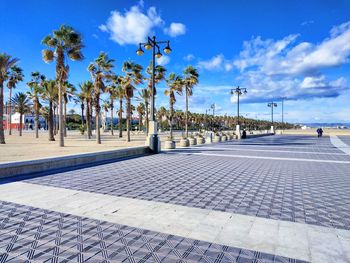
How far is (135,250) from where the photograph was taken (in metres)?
3.79

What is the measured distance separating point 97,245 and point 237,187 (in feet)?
15.4

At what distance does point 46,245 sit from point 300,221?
4355 millimetres

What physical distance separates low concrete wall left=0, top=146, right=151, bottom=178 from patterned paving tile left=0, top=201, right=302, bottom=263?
453 cm

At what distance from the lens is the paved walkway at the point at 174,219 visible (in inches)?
147

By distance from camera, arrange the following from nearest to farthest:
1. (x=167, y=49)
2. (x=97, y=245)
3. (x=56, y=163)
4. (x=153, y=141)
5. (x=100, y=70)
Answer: (x=97, y=245)
(x=56, y=163)
(x=167, y=49)
(x=153, y=141)
(x=100, y=70)

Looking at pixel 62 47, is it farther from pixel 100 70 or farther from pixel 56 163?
pixel 56 163

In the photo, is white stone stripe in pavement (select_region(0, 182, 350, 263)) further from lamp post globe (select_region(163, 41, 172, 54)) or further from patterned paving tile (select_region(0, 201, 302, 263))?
lamp post globe (select_region(163, 41, 172, 54))

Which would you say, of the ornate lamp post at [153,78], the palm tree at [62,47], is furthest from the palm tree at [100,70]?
the ornate lamp post at [153,78]

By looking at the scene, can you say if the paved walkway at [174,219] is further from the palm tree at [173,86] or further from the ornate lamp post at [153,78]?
the palm tree at [173,86]

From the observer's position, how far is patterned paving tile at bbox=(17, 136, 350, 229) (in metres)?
5.59

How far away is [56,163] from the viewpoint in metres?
10.2

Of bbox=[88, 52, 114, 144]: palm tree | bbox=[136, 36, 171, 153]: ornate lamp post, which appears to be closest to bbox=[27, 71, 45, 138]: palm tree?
bbox=[88, 52, 114, 144]: palm tree

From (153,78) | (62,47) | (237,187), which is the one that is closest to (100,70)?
(62,47)

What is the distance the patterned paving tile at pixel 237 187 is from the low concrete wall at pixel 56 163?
969 mm
